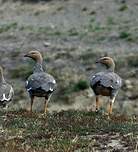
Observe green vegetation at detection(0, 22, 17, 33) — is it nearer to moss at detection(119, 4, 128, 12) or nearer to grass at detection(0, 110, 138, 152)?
moss at detection(119, 4, 128, 12)

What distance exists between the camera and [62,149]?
454 inches

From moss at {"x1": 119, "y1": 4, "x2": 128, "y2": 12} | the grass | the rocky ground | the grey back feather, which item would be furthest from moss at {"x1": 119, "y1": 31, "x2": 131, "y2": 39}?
the grass

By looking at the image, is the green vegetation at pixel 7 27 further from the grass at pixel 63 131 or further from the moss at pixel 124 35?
the grass at pixel 63 131

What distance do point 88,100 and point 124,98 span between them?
1.26 m

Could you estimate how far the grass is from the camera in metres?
11.9

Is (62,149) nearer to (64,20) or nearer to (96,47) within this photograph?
(96,47)

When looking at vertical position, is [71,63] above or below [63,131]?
above

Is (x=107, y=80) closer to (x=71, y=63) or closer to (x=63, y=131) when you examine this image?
(x=63, y=131)

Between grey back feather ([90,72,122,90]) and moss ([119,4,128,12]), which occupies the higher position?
moss ([119,4,128,12])

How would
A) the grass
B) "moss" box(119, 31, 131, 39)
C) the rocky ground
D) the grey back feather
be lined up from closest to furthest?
the grass → the rocky ground → the grey back feather → "moss" box(119, 31, 131, 39)

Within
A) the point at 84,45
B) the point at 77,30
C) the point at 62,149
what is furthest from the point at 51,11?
the point at 62,149

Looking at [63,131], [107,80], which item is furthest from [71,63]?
[63,131]

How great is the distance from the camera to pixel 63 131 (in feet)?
42.5

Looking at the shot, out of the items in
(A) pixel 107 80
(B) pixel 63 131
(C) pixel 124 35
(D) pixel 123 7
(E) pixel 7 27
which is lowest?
(B) pixel 63 131
